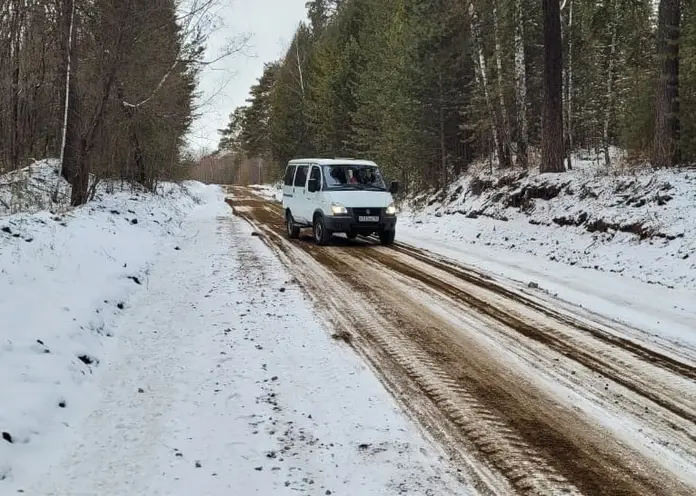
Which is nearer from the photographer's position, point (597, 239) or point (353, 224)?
A: point (597, 239)

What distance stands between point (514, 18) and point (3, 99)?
15.5m

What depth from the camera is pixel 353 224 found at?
13.0m

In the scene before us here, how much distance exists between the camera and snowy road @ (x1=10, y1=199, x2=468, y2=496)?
126 inches

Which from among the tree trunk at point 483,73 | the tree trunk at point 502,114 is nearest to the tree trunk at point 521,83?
the tree trunk at point 502,114

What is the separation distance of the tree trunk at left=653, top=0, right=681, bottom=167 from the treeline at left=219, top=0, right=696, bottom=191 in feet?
0.07

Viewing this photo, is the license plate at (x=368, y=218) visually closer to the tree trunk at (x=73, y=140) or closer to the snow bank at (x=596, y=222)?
the snow bank at (x=596, y=222)

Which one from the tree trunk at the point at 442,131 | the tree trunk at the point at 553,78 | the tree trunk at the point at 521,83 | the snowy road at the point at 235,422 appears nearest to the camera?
the snowy road at the point at 235,422

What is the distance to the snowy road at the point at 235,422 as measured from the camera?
321 centimetres

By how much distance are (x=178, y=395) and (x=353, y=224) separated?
29.3 feet

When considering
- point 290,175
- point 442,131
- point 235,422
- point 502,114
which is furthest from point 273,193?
point 235,422

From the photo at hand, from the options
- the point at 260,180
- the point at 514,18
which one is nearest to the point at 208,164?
the point at 260,180

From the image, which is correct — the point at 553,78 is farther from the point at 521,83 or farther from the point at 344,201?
the point at 344,201

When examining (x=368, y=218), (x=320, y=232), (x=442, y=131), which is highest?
(x=442, y=131)

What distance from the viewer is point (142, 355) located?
17.4 feet
